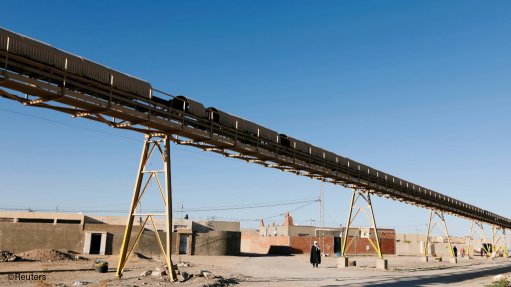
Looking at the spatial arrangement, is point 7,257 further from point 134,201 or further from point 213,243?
point 213,243

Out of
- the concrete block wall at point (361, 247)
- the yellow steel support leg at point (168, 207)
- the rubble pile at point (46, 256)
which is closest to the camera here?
the yellow steel support leg at point (168, 207)

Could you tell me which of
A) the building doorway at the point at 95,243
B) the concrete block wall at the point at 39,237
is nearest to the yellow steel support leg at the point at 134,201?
the building doorway at the point at 95,243

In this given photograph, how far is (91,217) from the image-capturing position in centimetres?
6034

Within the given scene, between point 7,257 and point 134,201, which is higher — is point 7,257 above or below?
below

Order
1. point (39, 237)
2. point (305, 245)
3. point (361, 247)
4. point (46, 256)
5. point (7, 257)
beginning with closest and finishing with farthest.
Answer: point (7, 257), point (46, 256), point (39, 237), point (305, 245), point (361, 247)

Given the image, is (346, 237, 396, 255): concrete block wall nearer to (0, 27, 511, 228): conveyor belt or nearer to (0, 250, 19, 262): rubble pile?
(0, 27, 511, 228): conveyor belt

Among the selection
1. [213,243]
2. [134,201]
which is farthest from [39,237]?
[134,201]

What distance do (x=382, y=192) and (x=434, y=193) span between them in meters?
13.8

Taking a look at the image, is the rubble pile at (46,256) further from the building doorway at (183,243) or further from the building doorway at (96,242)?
the building doorway at (183,243)

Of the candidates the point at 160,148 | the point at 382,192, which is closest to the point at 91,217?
the point at 382,192

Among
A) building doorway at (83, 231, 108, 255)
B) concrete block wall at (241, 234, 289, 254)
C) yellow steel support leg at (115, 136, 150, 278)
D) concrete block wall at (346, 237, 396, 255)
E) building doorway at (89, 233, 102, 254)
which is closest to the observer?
yellow steel support leg at (115, 136, 150, 278)

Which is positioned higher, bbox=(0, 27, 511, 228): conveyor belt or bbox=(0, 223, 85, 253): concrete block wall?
bbox=(0, 27, 511, 228): conveyor belt

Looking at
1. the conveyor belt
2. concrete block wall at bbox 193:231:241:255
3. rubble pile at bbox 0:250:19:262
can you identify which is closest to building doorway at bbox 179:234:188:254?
concrete block wall at bbox 193:231:241:255

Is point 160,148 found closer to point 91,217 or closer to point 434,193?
point 434,193
